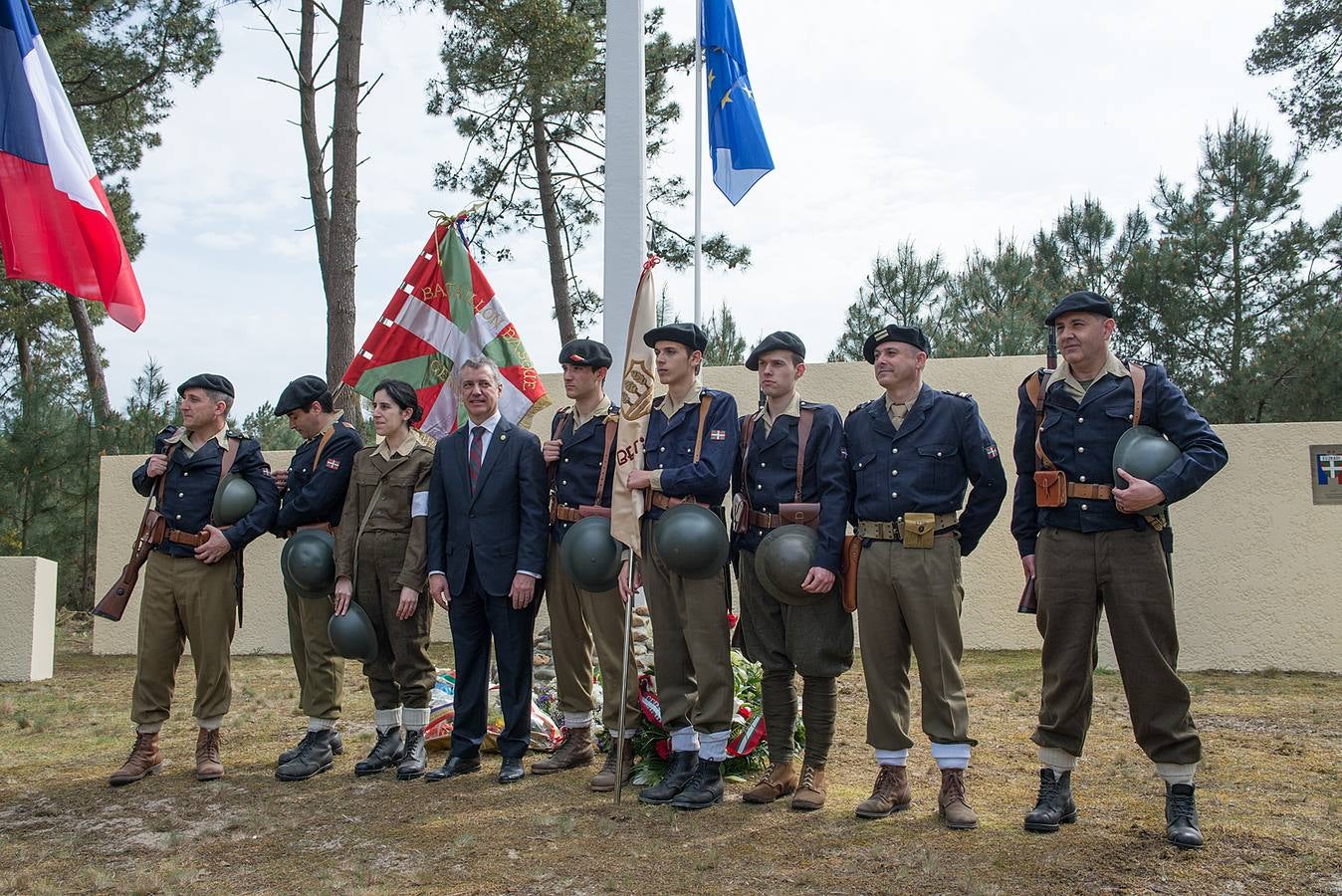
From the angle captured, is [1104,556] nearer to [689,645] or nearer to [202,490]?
[689,645]

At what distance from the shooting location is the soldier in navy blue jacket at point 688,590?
465 cm

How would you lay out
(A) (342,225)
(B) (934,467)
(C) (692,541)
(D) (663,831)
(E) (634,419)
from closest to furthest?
(D) (663,831)
(B) (934,467)
(C) (692,541)
(E) (634,419)
(A) (342,225)

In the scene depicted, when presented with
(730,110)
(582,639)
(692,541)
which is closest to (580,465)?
(582,639)

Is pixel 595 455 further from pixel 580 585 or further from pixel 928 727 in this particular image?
pixel 928 727

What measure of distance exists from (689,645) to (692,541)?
1.63 ft

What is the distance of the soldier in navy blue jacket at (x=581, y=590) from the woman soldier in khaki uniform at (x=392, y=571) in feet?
2.01

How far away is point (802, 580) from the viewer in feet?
14.2

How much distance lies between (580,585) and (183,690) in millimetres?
4642

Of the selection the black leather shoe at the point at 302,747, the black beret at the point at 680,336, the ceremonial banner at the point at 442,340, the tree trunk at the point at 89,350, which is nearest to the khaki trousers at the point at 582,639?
the black beret at the point at 680,336

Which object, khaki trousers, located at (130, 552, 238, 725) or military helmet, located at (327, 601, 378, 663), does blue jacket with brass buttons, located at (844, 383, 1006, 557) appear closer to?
military helmet, located at (327, 601, 378, 663)

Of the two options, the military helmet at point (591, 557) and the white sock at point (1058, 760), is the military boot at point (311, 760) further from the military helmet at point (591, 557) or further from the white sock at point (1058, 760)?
the white sock at point (1058, 760)

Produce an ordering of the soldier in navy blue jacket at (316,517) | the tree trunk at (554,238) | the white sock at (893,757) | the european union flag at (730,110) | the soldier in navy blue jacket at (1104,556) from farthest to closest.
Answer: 1. the tree trunk at (554,238)
2. the european union flag at (730,110)
3. the soldier in navy blue jacket at (316,517)
4. the white sock at (893,757)
5. the soldier in navy blue jacket at (1104,556)

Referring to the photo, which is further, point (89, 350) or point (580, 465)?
point (89, 350)

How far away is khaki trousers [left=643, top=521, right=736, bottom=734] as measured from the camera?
4.65 meters
